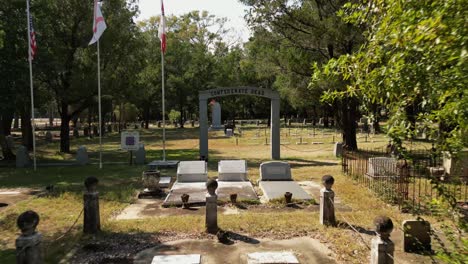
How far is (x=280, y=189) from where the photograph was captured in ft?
42.9

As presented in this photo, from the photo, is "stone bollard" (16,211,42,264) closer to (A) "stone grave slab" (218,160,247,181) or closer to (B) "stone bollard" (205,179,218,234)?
(B) "stone bollard" (205,179,218,234)

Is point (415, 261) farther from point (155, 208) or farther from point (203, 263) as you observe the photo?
point (155, 208)

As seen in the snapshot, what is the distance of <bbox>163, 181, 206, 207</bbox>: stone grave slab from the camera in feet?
37.8

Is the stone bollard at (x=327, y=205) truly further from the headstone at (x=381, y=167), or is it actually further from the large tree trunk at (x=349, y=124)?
the large tree trunk at (x=349, y=124)

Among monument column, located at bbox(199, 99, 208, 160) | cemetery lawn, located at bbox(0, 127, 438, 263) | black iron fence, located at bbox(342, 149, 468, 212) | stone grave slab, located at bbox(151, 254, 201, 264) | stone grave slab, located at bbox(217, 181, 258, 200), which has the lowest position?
cemetery lawn, located at bbox(0, 127, 438, 263)

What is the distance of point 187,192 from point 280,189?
319cm

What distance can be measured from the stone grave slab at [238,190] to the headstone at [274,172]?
759 mm

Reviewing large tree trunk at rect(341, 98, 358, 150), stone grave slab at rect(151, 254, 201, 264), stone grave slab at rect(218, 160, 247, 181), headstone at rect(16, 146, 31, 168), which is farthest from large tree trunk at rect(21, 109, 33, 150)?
stone grave slab at rect(151, 254, 201, 264)

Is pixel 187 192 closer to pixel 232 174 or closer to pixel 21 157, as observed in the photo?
pixel 232 174

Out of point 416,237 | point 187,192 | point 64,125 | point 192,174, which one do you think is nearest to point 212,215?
point 187,192

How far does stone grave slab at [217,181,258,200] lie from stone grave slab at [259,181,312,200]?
43 centimetres

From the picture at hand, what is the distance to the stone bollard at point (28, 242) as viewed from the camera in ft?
18.2

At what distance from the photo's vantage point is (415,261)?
7.08 metres

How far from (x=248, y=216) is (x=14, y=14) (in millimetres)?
18344
